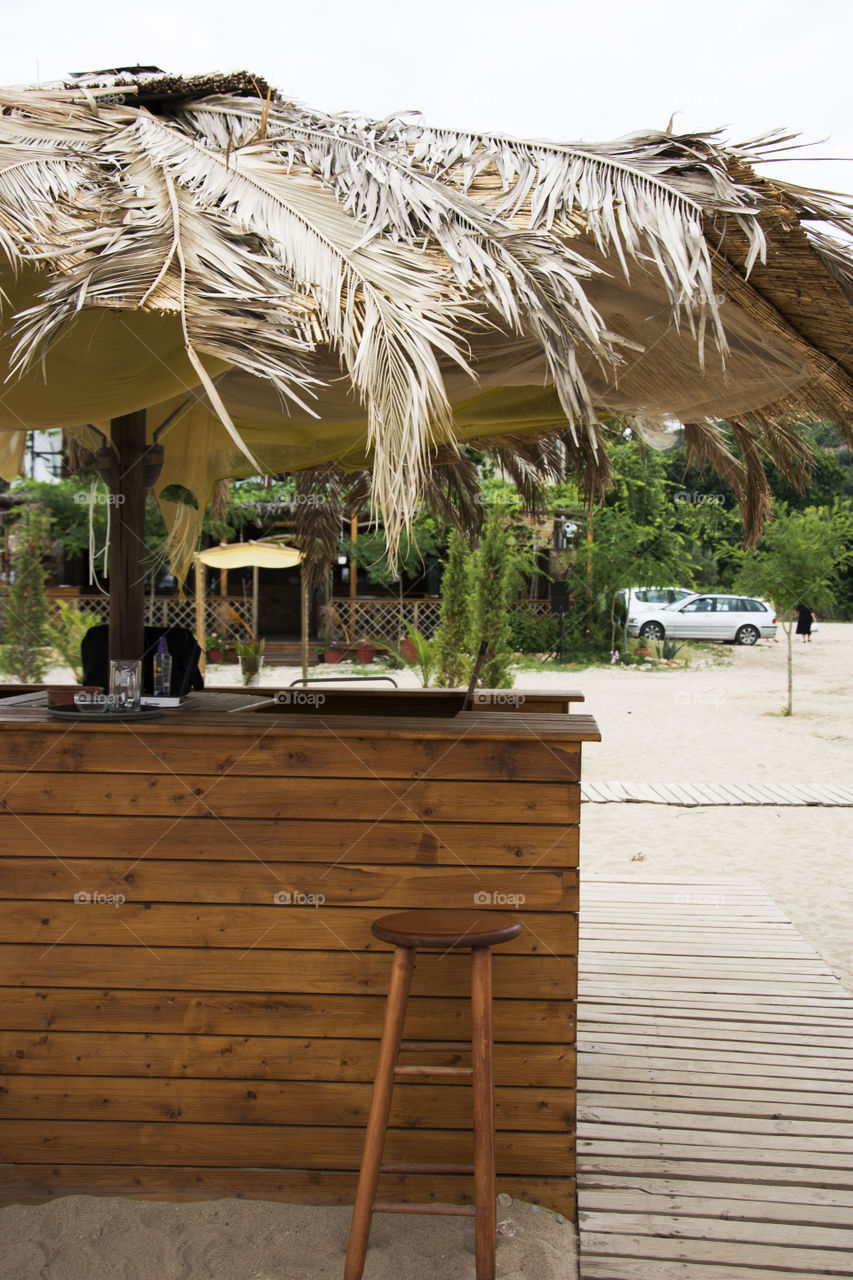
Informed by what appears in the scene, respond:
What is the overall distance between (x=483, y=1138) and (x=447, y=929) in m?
0.44

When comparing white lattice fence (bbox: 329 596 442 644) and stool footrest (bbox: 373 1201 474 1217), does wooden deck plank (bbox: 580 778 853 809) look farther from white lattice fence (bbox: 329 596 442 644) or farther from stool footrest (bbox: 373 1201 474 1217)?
white lattice fence (bbox: 329 596 442 644)

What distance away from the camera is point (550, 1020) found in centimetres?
236

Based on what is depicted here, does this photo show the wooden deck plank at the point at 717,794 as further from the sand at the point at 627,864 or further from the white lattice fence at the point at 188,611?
the white lattice fence at the point at 188,611

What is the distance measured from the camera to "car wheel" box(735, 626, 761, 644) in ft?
72.3

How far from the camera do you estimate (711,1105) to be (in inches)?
112

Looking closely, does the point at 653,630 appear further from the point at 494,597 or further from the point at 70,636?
the point at 70,636

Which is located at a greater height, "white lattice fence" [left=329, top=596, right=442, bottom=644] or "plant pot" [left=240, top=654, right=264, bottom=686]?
"white lattice fence" [left=329, top=596, right=442, bottom=644]

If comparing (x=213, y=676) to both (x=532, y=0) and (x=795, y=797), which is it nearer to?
(x=795, y=797)

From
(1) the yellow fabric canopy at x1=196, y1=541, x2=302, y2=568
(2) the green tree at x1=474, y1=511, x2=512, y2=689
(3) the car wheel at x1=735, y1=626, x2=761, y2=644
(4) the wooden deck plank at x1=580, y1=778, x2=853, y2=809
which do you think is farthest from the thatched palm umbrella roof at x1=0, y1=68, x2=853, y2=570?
(3) the car wheel at x1=735, y1=626, x2=761, y2=644

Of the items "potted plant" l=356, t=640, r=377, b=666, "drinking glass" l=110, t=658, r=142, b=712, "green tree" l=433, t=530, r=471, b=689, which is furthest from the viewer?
"potted plant" l=356, t=640, r=377, b=666

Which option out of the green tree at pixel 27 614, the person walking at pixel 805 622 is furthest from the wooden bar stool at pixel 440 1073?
the person walking at pixel 805 622

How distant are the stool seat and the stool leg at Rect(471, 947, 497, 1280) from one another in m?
0.05

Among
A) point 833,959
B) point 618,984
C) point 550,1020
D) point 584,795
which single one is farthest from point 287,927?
point 584,795

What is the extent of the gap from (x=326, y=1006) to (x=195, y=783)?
66 centimetres
